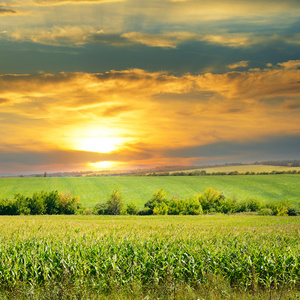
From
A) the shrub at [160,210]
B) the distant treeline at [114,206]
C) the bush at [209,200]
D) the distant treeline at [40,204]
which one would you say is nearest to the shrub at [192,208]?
the distant treeline at [114,206]

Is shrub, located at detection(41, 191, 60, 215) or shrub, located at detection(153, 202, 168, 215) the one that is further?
shrub, located at detection(41, 191, 60, 215)

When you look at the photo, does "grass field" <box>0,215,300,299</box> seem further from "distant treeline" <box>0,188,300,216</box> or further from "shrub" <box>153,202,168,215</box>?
"shrub" <box>153,202,168,215</box>

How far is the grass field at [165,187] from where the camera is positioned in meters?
128

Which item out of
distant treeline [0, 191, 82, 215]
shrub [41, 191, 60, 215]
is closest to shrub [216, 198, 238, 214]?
distant treeline [0, 191, 82, 215]

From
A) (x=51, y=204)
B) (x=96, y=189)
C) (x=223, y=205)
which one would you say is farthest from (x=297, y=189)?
(x=51, y=204)

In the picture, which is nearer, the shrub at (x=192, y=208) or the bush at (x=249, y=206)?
the shrub at (x=192, y=208)

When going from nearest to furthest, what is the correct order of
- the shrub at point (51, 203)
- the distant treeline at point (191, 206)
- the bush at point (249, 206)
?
the distant treeline at point (191, 206), the shrub at point (51, 203), the bush at point (249, 206)

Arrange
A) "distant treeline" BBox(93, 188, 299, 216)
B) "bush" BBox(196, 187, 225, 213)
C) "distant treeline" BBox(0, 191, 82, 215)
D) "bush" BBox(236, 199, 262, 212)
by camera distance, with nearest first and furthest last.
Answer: "distant treeline" BBox(93, 188, 299, 216) → "distant treeline" BBox(0, 191, 82, 215) → "bush" BBox(236, 199, 262, 212) → "bush" BBox(196, 187, 225, 213)

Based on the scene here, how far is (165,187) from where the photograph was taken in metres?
145

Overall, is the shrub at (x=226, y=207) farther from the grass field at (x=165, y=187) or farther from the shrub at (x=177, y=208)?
the grass field at (x=165, y=187)

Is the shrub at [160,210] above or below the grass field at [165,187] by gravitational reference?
below

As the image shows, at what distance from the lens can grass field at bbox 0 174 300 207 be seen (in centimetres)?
12784

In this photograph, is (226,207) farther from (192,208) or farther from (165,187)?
(165,187)

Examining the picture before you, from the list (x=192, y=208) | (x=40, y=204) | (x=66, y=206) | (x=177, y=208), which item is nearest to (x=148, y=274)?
(x=192, y=208)
